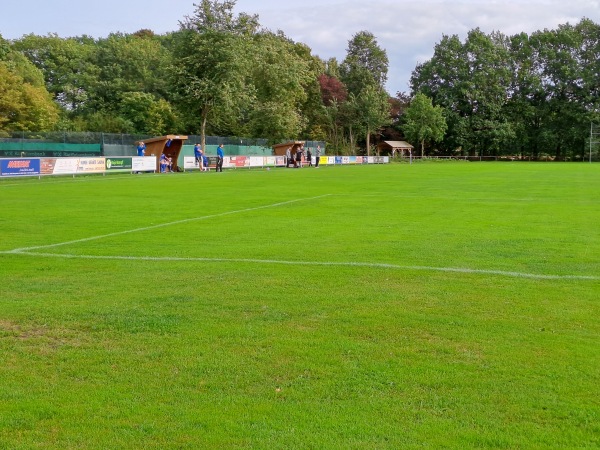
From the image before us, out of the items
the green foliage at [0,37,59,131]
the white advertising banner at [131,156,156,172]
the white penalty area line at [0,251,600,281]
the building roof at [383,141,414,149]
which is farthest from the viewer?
the building roof at [383,141,414,149]

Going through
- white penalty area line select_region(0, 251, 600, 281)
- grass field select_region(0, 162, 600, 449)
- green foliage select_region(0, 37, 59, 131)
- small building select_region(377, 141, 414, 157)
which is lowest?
grass field select_region(0, 162, 600, 449)

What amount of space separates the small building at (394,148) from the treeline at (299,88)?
1587 millimetres

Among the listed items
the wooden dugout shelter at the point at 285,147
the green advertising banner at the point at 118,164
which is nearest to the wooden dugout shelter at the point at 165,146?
the green advertising banner at the point at 118,164

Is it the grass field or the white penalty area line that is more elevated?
the white penalty area line

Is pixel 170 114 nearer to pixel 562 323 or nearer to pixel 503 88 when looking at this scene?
pixel 503 88

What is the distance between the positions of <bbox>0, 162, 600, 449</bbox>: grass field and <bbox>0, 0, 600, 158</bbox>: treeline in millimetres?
42220

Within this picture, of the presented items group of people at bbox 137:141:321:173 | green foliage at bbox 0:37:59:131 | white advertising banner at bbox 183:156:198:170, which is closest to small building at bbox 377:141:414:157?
group of people at bbox 137:141:321:173

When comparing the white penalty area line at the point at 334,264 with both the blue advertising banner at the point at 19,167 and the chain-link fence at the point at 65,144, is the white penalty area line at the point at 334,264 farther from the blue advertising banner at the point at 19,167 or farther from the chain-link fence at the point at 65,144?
the chain-link fence at the point at 65,144

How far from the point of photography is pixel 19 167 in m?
33.3

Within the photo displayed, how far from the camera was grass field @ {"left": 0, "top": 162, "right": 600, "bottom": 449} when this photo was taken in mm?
4156

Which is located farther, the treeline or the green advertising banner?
the treeline

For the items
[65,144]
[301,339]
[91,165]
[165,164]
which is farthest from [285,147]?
[301,339]

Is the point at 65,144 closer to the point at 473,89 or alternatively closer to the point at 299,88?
the point at 299,88

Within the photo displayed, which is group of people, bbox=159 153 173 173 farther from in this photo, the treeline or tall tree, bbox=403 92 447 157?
tall tree, bbox=403 92 447 157
